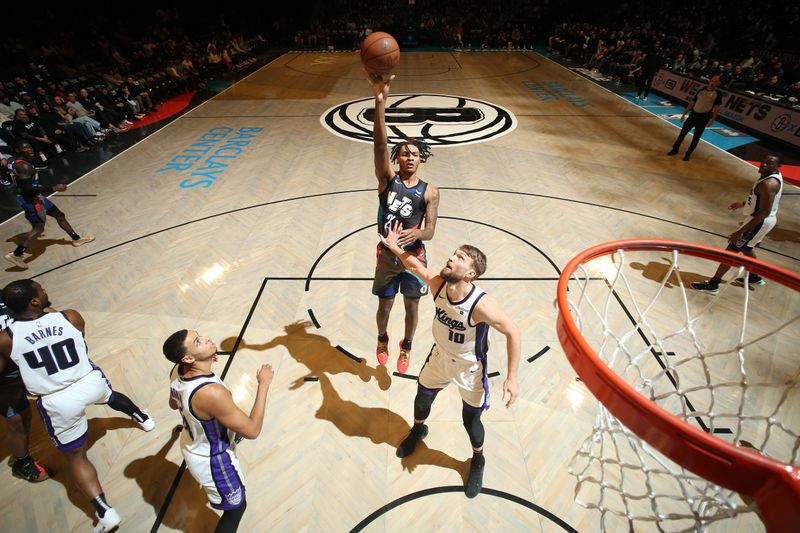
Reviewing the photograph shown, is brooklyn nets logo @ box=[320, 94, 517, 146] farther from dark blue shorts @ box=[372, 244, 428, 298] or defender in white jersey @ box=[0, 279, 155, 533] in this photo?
defender in white jersey @ box=[0, 279, 155, 533]

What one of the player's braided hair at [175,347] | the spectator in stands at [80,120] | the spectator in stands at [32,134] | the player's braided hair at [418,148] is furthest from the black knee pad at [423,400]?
the spectator in stands at [80,120]

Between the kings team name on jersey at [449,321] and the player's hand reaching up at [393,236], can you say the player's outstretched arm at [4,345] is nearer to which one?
the player's hand reaching up at [393,236]

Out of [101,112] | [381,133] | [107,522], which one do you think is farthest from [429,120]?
[107,522]

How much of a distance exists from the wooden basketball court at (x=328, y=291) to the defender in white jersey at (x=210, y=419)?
76 centimetres

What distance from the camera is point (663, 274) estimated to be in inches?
207

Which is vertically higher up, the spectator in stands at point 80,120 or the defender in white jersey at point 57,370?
the defender in white jersey at point 57,370

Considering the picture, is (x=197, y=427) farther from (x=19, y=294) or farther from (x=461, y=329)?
(x=461, y=329)

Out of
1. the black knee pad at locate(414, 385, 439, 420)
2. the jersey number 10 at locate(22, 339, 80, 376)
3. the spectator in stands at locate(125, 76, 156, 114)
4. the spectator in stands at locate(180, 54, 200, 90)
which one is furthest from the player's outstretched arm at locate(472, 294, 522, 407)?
the spectator in stands at locate(180, 54, 200, 90)

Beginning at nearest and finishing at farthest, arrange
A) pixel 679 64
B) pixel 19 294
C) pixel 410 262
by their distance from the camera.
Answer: pixel 19 294, pixel 410 262, pixel 679 64

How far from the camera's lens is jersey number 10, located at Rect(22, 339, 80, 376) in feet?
8.30

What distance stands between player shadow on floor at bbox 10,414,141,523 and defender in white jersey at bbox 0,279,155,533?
27cm

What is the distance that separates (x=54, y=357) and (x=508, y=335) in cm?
297

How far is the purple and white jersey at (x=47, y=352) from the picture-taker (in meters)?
2.51

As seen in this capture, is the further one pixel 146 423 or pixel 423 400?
pixel 146 423
